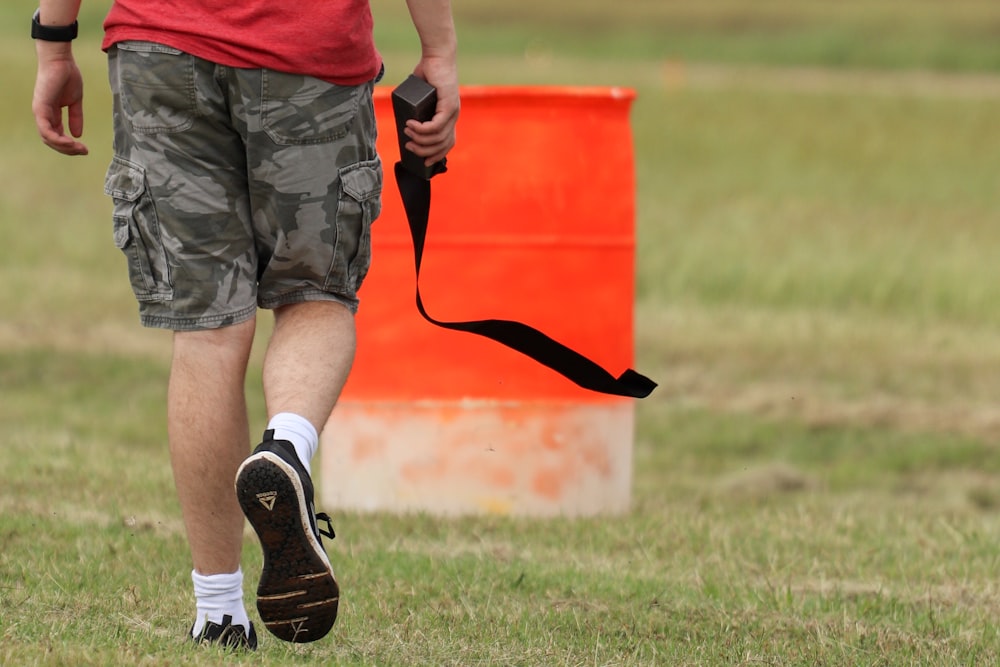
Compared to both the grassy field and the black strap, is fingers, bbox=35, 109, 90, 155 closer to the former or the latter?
the black strap

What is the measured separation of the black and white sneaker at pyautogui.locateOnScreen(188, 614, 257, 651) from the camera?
3207mm

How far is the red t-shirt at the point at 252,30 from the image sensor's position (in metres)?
3.02

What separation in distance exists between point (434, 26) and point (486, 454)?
248cm

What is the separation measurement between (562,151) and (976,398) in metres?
4.35

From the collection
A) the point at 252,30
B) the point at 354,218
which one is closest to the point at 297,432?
the point at 354,218

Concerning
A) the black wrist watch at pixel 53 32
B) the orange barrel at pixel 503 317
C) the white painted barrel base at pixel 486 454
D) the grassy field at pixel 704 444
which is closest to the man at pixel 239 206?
the black wrist watch at pixel 53 32

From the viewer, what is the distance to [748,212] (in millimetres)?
14531

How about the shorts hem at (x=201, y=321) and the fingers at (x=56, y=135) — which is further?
the fingers at (x=56, y=135)

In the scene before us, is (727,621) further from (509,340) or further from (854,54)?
(854,54)

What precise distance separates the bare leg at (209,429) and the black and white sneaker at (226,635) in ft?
0.35

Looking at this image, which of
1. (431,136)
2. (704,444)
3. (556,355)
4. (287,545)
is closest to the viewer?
(287,545)

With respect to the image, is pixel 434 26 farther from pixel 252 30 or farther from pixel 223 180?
pixel 223 180

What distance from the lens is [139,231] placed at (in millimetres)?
3092

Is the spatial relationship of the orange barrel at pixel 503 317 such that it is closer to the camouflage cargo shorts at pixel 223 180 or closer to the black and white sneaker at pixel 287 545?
the camouflage cargo shorts at pixel 223 180
